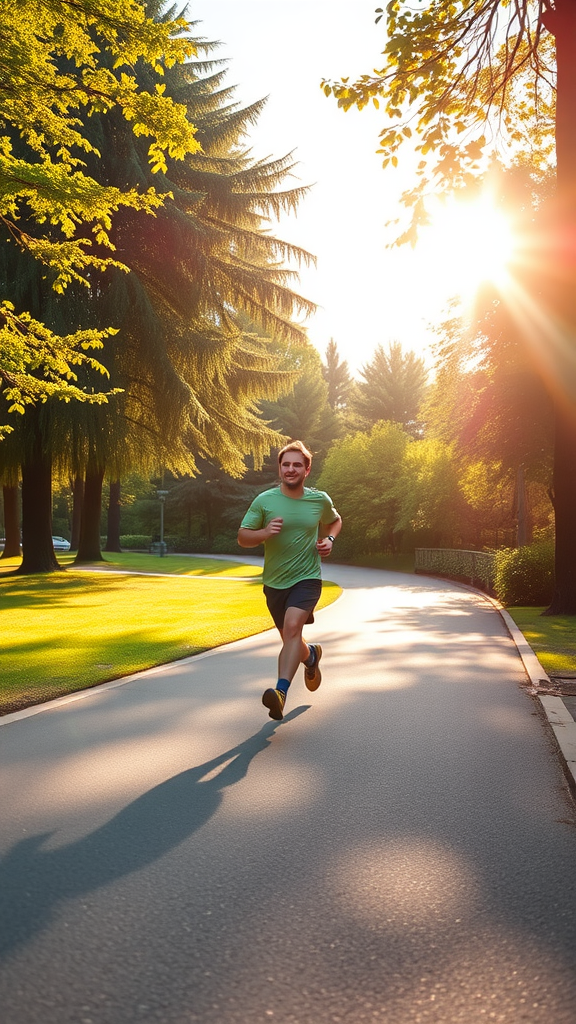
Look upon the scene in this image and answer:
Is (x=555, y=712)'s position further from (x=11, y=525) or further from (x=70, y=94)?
(x=11, y=525)

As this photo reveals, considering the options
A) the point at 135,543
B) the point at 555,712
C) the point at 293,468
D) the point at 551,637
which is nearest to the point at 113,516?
the point at 135,543

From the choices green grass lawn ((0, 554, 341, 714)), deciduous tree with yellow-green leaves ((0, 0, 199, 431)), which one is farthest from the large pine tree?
deciduous tree with yellow-green leaves ((0, 0, 199, 431))

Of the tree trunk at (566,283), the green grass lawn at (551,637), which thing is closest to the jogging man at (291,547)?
the green grass lawn at (551,637)

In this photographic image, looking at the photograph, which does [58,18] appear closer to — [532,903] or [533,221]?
[532,903]

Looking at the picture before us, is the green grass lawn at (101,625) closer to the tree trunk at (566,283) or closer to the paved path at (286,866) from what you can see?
the paved path at (286,866)

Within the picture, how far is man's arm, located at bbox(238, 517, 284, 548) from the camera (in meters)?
6.35

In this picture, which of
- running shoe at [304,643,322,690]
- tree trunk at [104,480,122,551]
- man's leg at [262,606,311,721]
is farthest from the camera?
tree trunk at [104,480,122,551]

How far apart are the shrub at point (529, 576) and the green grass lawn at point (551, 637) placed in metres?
2.49

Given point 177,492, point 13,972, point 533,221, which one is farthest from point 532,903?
point 177,492

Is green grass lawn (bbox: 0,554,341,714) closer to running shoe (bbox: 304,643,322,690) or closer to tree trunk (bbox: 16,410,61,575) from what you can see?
tree trunk (bbox: 16,410,61,575)

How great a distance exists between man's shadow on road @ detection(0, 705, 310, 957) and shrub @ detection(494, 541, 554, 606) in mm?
16495

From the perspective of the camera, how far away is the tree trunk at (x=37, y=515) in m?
25.6

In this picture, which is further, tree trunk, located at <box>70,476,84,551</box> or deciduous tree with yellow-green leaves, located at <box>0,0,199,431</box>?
Answer: tree trunk, located at <box>70,476,84,551</box>

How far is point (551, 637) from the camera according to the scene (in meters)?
12.6
